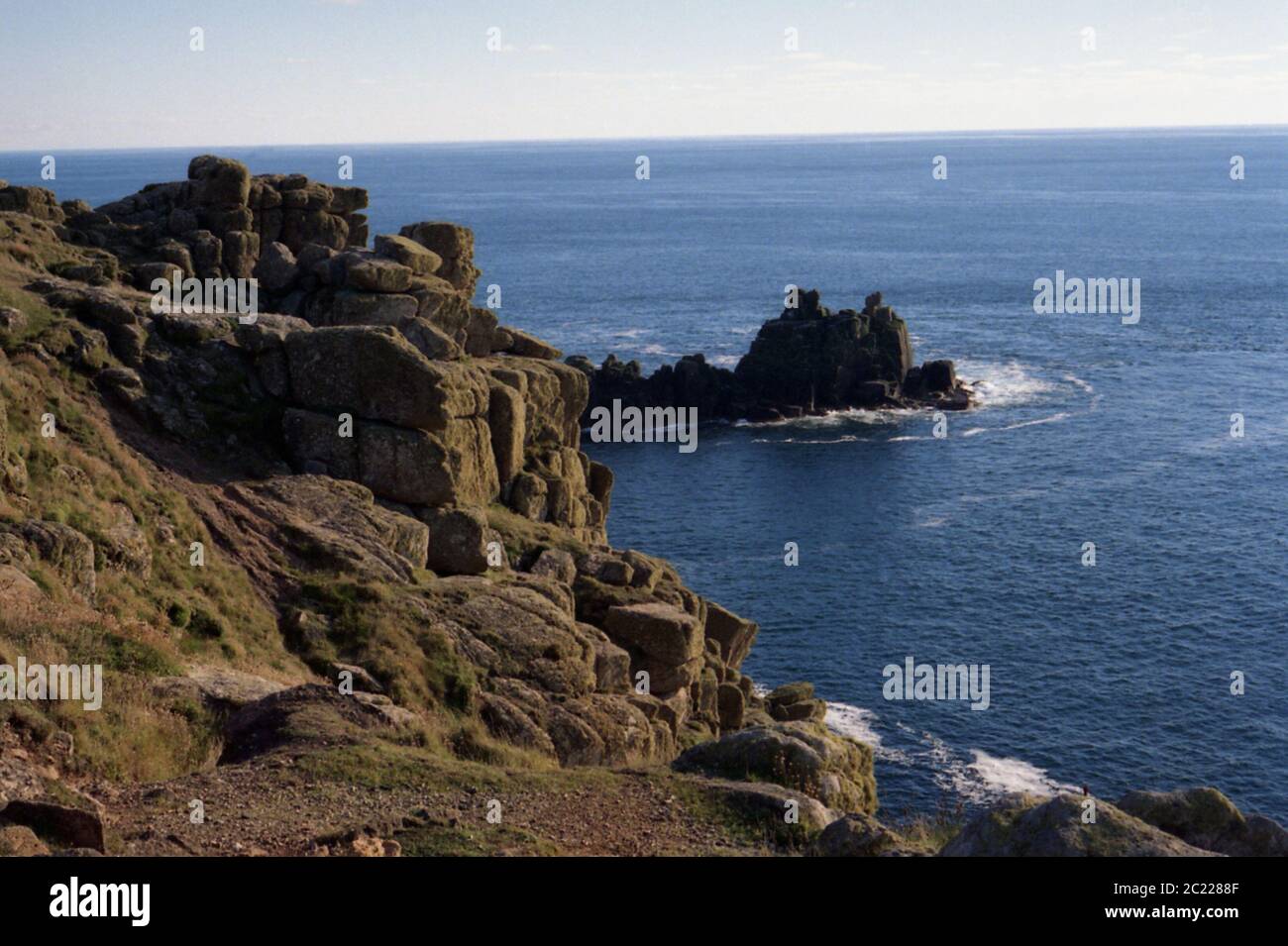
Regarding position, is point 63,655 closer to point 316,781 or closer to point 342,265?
point 316,781

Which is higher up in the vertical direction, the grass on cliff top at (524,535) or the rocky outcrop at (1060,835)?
the rocky outcrop at (1060,835)

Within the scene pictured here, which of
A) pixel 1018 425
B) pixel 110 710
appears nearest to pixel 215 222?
pixel 110 710

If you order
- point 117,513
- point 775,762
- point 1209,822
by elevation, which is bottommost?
point 775,762

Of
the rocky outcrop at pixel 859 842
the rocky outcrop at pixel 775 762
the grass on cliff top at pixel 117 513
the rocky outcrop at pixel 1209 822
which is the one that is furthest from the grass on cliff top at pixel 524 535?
the rocky outcrop at pixel 1209 822

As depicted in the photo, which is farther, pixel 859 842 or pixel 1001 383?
pixel 1001 383

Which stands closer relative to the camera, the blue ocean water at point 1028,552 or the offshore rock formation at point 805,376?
the blue ocean water at point 1028,552

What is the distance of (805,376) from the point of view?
13612cm

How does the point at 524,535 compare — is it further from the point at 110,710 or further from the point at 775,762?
the point at 110,710

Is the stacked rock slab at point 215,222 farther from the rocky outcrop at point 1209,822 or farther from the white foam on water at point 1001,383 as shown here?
the white foam on water at point 1001,383

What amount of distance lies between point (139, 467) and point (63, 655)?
1253 cm

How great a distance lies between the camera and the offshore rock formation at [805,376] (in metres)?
133

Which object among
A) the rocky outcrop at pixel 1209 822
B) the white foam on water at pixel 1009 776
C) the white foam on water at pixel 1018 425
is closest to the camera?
the rocky outcrop at pixel 1209 822
